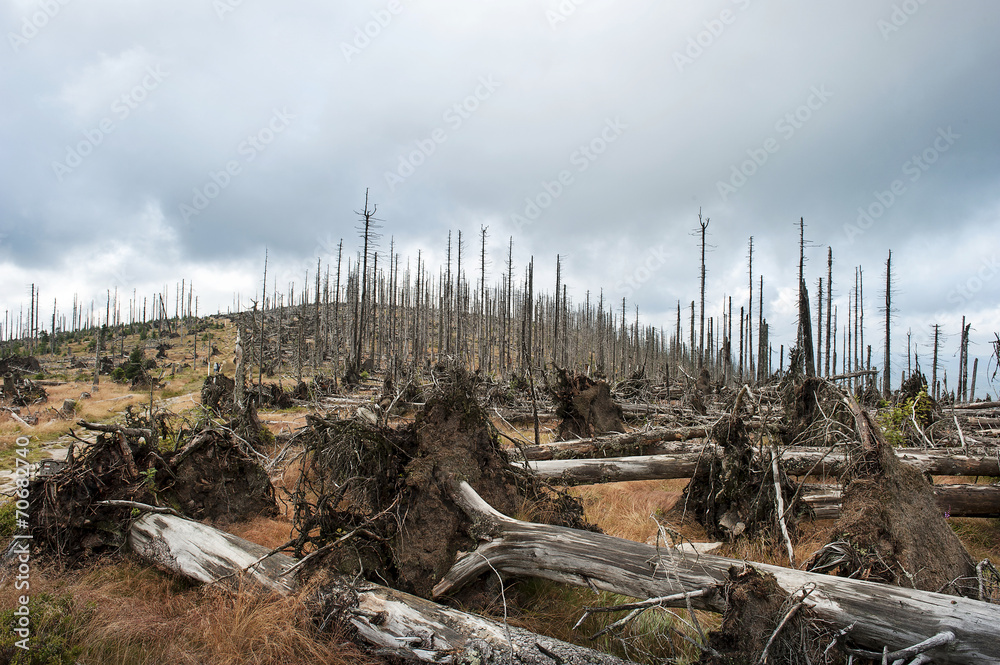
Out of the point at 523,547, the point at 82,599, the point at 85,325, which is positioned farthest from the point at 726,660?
the point at 85,325

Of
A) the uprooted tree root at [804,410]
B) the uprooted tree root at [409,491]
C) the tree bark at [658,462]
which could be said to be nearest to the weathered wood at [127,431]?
the uprooted tree root at [409,491]

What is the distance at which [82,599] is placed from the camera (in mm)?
3928

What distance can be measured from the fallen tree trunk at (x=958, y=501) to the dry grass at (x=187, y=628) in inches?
233

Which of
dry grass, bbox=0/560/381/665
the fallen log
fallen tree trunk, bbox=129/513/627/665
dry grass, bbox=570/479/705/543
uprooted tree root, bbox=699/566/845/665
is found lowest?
dry grass, bbox=570/479/705/543

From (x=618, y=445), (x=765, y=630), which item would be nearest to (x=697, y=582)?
(x=765, y=630)

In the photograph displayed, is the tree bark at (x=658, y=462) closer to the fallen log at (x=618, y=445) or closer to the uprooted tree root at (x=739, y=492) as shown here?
the fallen log at (x=618, y=445)

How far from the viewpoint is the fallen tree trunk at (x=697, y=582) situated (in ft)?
7.91

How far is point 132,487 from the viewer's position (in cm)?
521

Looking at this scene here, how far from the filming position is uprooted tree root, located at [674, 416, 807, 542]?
5266 mm

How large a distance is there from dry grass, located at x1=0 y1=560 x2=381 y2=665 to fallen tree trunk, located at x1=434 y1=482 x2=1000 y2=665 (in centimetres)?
109

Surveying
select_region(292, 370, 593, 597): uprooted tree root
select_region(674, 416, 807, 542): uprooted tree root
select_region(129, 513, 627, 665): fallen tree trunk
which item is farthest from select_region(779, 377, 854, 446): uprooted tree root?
select_region(129, 513, 627, 665): fallen tree trunk

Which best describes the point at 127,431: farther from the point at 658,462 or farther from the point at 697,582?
A: the point at 658,462

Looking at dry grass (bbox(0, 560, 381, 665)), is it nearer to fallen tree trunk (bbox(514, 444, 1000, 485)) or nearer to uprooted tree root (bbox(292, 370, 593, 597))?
uprooted tree root (bbox(292, 370, 593, 597))

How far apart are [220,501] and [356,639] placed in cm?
401
